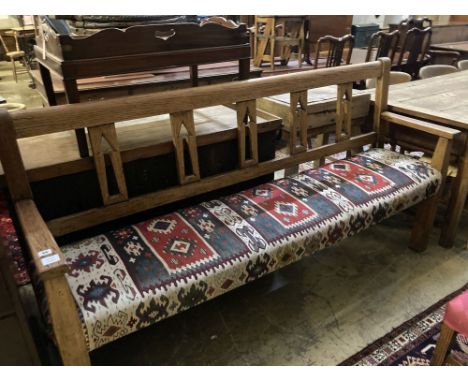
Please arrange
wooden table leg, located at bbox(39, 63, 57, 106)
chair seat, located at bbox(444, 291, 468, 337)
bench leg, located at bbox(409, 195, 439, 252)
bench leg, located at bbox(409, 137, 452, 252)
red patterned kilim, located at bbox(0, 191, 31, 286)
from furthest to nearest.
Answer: bench leg, located at bbox(409, 195, 439, 252) < bench leg, located at bbox(409, 137, 452, 252) < red patterned kilim, located at bbox(0, 191, 31, 286) < wooden table leg, located at bbox(39, 63, 57, 106) < chair seat, located at bbox(444, 291, 468, 337)

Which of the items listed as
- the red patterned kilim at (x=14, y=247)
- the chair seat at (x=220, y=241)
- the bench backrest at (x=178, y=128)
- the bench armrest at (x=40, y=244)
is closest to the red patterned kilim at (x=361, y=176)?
the chair seat at (x=220, y=241)

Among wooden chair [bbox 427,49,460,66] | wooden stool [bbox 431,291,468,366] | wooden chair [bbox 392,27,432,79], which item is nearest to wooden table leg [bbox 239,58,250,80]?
wooden stool [bbox 431,291,468,366]

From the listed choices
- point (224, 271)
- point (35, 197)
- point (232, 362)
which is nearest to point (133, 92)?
point (35, 197)

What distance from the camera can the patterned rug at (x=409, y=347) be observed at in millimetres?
1500

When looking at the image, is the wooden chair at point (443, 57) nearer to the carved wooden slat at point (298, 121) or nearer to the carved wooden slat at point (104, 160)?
the carved wooden slat at point (298, 121)

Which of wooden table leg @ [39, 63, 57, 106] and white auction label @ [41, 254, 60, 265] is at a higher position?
wooden table leg @ [39, 63, 57, 106]

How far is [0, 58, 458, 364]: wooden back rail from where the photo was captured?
1.08 m

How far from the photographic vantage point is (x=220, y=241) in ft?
4.63

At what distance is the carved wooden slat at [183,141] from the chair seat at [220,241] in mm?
145

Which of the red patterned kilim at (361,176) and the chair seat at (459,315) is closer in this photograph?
the chair seat at (459,315)

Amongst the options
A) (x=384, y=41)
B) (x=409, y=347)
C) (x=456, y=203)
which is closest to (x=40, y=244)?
(x=409, y=347)

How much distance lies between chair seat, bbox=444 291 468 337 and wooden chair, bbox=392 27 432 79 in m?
3.86

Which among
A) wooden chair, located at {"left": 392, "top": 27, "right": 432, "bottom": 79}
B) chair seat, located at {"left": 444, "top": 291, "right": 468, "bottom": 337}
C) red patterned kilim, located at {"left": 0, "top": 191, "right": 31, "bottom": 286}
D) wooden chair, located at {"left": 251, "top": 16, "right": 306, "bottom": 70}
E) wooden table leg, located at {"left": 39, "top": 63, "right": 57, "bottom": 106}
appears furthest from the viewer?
wooden chair, located at {"left": 251, "top": 16, "right": 306, "bottom": 70}

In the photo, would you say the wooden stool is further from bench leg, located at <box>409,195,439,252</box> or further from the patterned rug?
bench leg, located at <box>409,195,439,252</box>
